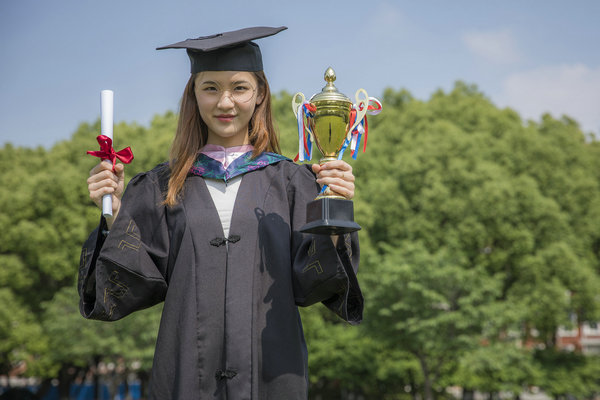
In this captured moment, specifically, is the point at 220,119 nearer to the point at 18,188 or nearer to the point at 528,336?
the point at 528,336

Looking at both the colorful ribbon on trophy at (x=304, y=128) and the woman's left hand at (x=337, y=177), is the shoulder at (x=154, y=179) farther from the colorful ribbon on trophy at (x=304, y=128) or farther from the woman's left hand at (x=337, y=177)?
the woman's left hand at (x=337, y=177)

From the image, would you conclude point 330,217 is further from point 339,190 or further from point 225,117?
point 225,117

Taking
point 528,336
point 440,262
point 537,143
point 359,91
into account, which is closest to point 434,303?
point 440,262

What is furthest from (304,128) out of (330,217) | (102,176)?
(102,176)

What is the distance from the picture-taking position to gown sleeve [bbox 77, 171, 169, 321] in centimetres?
338

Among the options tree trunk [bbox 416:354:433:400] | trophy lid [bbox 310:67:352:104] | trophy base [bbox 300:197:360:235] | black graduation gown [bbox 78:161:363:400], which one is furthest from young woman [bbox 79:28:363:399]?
tree trunk [bbox 416:354:433:400]

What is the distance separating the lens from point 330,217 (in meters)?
3.17

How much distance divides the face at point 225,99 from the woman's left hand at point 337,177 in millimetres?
605

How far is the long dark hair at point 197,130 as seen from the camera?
3.76 meters

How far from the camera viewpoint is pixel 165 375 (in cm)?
330

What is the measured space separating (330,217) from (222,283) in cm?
64

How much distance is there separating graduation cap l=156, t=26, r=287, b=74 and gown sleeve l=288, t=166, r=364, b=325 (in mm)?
694

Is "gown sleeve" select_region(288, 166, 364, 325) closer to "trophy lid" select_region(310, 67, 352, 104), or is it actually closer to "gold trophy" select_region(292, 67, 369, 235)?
"gold trophy" select_region(292, 67, 369, 235)

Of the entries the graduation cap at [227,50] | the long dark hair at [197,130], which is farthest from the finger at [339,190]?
the graduation cap at [227,50]
